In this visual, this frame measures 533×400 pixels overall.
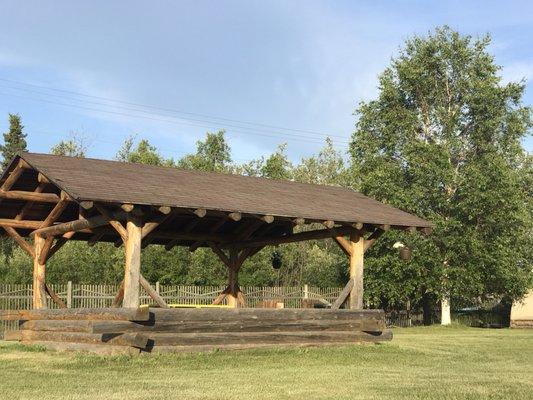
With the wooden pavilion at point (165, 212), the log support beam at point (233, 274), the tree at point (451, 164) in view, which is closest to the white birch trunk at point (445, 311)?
the tree at point (451, 164)

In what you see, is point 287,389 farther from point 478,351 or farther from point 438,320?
point 438,320

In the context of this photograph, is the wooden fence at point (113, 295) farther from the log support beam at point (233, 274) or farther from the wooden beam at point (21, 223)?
the wooden beam at point (21, 223)

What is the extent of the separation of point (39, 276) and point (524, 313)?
24702mm

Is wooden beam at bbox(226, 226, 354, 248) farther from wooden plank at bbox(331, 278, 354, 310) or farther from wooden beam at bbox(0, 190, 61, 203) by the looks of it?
wooden beam at bbox(0, 190, 61, 203)

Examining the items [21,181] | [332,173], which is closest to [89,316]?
[21,181]

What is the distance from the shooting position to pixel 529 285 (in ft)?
102

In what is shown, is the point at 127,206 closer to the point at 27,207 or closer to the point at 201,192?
the point at 201,192

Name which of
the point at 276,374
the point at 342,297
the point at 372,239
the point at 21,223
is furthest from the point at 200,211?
the point at 21,223

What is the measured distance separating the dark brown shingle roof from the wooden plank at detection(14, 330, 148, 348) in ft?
8.13

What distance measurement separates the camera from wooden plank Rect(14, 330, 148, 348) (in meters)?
12.8

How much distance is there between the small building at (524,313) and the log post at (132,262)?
25046 mm

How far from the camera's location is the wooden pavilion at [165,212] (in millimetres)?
13391

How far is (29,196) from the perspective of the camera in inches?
633

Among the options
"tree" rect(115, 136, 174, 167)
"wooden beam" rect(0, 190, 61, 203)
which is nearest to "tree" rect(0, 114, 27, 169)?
"tree" rect(115, 136, 174, 167)
